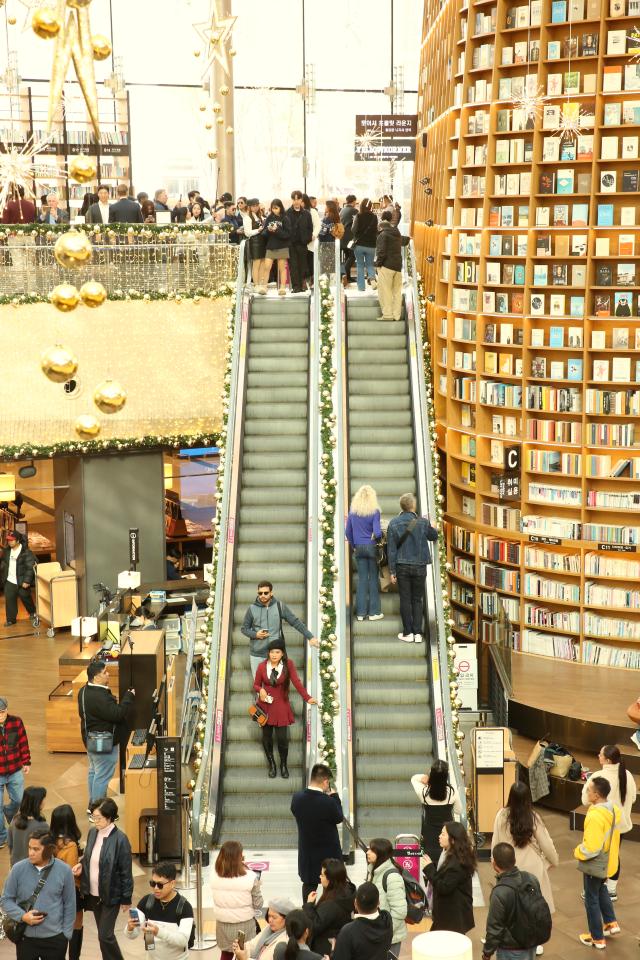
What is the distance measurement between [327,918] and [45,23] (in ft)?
15.8

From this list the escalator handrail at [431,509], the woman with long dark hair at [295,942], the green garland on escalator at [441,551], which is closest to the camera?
the woman with long dark hair at [295,942]

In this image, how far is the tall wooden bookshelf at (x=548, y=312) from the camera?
13938 mm

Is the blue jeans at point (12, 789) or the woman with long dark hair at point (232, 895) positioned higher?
the woman with long dark hair at point (232, 895)

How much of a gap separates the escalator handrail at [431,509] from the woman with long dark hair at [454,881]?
2.73 metres

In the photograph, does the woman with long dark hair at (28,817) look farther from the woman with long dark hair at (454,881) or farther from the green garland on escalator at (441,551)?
the green garland on escalator at (441,551)

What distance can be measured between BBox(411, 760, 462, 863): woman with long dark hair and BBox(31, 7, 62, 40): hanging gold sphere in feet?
18.7

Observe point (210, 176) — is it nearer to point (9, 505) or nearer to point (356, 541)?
point (9, 505)

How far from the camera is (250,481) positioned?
13484mm

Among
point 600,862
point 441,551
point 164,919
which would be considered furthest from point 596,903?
point 441,551

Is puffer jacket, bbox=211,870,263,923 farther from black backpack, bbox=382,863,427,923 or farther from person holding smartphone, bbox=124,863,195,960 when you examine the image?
black backpack, bbox=382,863,427,923

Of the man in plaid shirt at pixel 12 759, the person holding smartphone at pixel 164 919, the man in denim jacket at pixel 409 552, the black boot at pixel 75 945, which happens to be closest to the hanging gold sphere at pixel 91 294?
the person holding smartphone at pixel 164 919

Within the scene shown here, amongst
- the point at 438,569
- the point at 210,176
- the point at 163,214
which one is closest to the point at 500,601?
the point at 438,569

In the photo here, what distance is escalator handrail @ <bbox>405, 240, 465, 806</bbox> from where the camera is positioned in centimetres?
1087

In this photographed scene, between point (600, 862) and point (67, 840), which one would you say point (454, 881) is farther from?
point (67, 840)
